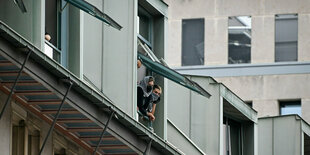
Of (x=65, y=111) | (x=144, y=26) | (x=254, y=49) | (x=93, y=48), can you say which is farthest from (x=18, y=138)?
(x=254, y=49)

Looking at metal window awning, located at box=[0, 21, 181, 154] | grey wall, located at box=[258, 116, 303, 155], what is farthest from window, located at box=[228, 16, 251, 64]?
metal window awning, located at box=[0, 21, 181, 154]

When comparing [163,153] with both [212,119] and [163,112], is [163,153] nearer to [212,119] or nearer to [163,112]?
[163,112]

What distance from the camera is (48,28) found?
41.2m

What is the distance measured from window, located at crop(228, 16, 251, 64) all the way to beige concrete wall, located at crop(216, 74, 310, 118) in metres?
1.20

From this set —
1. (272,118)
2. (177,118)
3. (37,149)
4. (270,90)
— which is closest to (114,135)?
(37,149)

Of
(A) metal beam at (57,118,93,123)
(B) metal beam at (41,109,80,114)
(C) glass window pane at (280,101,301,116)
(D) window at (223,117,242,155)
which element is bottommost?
(D) window at (223,117,242,155)

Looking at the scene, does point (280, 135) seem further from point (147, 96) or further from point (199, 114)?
point (147, 96)

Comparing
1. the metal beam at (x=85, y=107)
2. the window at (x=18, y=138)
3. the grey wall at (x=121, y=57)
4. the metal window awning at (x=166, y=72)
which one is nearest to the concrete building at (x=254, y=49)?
the metal window awning at (x=166, y=72)

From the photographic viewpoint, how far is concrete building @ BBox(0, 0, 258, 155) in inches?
1517

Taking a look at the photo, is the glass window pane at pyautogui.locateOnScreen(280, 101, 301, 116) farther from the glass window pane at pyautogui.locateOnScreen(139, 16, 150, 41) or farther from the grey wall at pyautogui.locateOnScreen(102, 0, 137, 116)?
the grey wall at pyautogui.locateOnScreen(102, 0, 137, 116)

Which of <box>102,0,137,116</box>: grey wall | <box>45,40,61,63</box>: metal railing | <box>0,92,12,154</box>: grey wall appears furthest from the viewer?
<box>102,0,137,116</box>: grey wall

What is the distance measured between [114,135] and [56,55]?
2877 mm

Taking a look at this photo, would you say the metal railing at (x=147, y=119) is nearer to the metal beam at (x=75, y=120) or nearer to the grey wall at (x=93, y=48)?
the grey wall at (x=93, y=48)

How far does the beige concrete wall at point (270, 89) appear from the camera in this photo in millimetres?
88562
